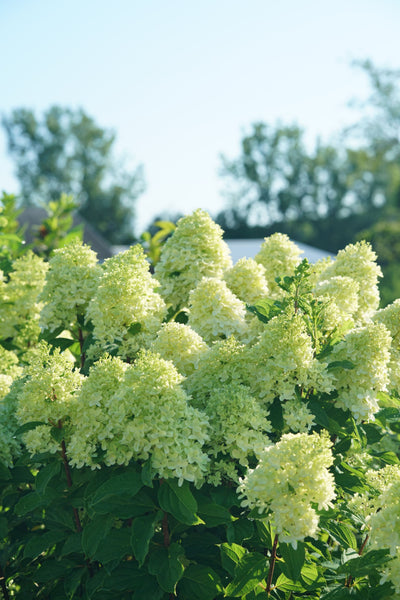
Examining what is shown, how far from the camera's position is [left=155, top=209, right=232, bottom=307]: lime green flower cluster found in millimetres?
3779

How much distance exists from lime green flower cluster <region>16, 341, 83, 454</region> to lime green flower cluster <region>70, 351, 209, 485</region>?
0.14 m

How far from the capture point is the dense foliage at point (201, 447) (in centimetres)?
224

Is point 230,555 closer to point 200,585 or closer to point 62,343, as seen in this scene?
point 200,585

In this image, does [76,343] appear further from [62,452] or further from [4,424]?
[62,452]

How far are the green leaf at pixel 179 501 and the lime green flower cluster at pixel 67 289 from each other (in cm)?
145

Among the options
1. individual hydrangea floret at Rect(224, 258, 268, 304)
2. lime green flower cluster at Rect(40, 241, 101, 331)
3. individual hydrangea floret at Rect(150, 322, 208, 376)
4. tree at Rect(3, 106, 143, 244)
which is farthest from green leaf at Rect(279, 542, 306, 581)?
tree at Rect(3, 106, 143, 244)

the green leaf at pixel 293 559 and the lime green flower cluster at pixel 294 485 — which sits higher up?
the lime green flower cluster at pixel 294 485

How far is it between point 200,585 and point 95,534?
52 centimetres

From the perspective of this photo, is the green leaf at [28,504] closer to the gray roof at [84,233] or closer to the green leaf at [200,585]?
the green leaf at [200,585]

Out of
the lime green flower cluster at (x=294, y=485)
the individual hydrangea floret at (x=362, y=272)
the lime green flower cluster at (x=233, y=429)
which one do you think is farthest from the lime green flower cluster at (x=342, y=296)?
the lime green flower cluster at (x=294, y=485)

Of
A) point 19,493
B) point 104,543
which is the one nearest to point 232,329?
point 104,543

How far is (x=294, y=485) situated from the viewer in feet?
6.69

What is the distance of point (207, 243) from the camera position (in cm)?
Result: 382

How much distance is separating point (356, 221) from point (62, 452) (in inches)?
2081
